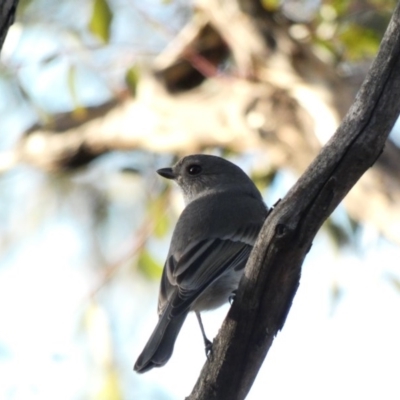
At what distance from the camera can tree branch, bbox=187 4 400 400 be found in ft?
8.55

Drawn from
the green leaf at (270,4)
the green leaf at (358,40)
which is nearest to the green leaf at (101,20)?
the green leaf at (270,4)

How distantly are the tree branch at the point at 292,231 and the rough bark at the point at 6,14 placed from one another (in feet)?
3.55

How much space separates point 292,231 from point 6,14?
3.87 ft

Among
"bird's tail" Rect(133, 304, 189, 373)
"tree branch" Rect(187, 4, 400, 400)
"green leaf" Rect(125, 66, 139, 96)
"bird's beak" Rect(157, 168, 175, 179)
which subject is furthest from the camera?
"green leaf" Rect(125, 66, 139, 96)

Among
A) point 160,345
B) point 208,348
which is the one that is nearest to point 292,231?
point 208,348

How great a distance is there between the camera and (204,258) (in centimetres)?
400

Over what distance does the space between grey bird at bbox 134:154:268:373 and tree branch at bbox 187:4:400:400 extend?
1.29 ft

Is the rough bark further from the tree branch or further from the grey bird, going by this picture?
the grey bird

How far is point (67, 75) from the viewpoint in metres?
5.93

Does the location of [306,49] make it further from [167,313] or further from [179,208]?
[167,313]

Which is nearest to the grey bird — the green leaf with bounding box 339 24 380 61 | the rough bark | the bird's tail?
the bird's tail

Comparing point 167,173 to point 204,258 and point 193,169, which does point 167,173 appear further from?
point 204,258

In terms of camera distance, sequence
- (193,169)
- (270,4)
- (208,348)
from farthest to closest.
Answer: (270,4) → (193,169) → (208,348)

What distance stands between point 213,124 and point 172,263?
8.55 ft
